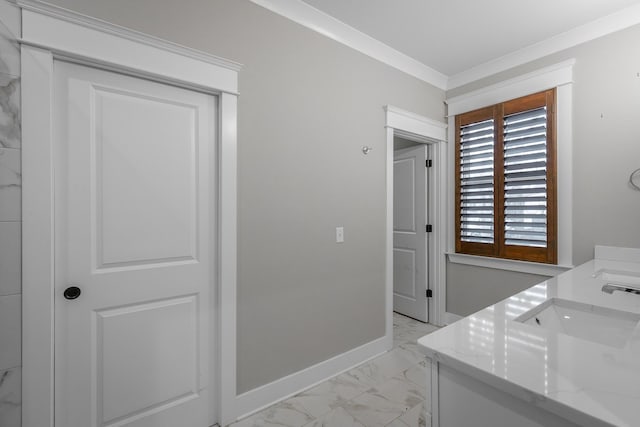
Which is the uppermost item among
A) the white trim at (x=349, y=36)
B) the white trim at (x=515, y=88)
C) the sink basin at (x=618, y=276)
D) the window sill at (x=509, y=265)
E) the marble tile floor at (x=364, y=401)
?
the white trim at (x=349, y=36)

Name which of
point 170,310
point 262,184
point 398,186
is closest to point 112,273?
point 170,310

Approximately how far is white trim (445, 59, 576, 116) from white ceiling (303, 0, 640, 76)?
26 centimetres

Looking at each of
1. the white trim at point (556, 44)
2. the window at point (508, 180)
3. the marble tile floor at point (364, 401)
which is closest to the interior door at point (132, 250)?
the marble tile floor at point (364, 401)

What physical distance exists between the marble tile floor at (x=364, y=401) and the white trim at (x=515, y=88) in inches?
94.7

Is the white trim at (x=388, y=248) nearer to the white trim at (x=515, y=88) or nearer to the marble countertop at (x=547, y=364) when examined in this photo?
the white trim at (x=515, y=88)

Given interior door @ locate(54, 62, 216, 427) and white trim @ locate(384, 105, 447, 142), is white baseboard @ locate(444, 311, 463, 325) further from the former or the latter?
interior door @ locate(54, 62, 216, 427)

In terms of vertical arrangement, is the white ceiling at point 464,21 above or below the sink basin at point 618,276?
above

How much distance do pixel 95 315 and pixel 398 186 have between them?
3022 millimetres

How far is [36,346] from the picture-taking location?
49.6 inches

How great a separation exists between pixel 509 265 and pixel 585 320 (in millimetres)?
1639

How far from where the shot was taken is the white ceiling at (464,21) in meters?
2.02

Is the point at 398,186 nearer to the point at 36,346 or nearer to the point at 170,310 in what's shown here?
the point at 170,310

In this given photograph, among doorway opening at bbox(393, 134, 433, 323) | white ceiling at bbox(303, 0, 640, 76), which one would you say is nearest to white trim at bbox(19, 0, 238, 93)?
Result: white ceiling at bbox(303, 0, 640, 76)

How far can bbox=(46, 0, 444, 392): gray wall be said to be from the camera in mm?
1754
